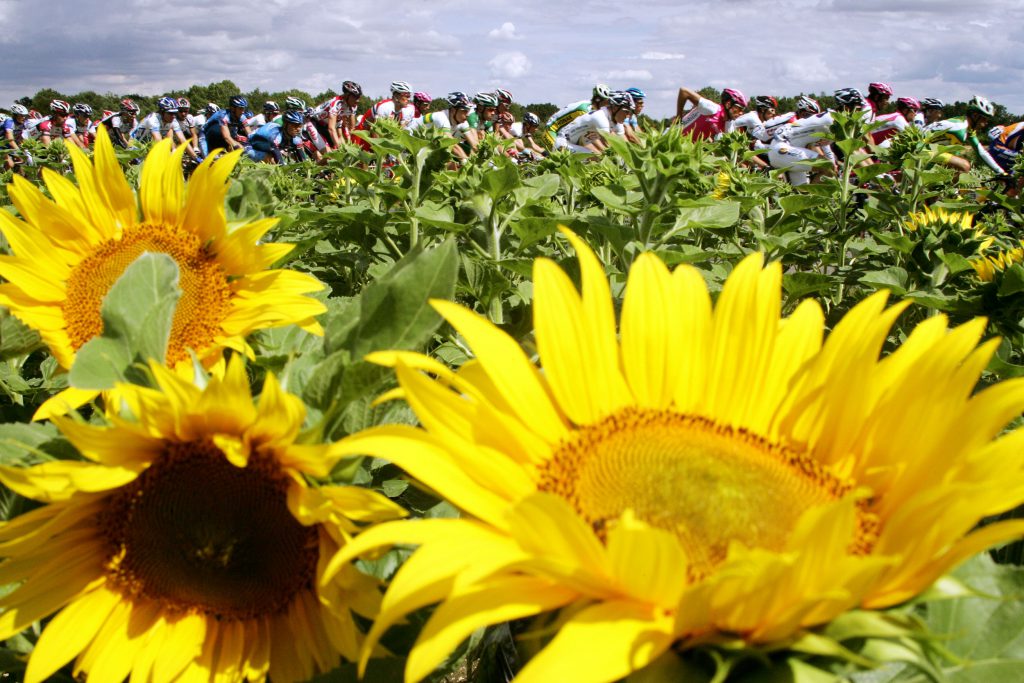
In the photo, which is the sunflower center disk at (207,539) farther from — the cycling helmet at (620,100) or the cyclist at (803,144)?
the cycling helmet at (620,100)

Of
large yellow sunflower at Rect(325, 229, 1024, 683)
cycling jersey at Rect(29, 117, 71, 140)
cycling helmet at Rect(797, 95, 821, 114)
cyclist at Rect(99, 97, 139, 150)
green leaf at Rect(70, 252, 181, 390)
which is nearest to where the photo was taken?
large yellow sunflower at Rect(325, 229, 1024, 683)

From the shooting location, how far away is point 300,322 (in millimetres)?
1265

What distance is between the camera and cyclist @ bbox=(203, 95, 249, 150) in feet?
44.8

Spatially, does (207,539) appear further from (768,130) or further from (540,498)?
(768,130)

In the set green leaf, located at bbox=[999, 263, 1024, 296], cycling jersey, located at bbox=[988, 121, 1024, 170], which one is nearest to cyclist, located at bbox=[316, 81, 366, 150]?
cycling jersey, located at bbox=[988, 121, 1024, 170]

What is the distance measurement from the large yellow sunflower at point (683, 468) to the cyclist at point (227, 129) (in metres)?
12.3

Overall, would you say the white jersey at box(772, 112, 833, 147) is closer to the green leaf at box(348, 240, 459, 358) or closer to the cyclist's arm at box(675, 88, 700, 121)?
the cyclist's arm at box(675, 88, 700, 121)

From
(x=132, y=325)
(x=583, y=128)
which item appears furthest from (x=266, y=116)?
(x=132, y=325)

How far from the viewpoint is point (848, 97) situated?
8906mm

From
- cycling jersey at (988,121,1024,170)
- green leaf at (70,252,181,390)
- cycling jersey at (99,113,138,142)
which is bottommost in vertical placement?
cycling jersey at (99,113,138,142)

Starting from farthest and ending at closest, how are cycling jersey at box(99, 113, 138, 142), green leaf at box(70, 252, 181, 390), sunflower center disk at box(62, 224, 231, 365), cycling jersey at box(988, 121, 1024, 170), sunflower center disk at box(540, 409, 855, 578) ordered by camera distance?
cycling jersey at box(99, 113, 138, 142), cycling jersey at box(988, 121, 1024, 170), sunflower center disk at box(62, 224, 231, 365), green leaf at box(70, 252, 181, 390), sunflower center disk at box(540, 409, 855, 578)

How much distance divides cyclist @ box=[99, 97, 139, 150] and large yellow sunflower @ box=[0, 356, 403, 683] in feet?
63.2

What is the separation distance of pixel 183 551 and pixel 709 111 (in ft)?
36.1

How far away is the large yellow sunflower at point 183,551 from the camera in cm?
78
